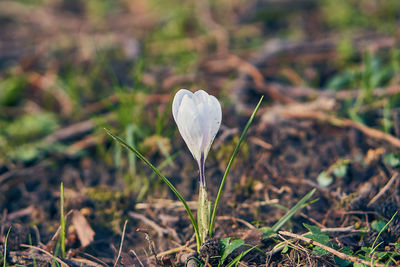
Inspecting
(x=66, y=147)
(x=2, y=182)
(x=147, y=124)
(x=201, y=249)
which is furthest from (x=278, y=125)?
(x=2, y=182)

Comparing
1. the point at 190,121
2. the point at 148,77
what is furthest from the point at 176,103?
the point at 148,77

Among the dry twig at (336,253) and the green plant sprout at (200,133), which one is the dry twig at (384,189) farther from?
the green plant sprout at (200,133)

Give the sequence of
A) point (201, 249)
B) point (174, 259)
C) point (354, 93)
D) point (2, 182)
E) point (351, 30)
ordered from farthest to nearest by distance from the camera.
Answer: point (351, 30) → point (354, 93) → point (2, 182) → point (174, 259) → point (201, 249)

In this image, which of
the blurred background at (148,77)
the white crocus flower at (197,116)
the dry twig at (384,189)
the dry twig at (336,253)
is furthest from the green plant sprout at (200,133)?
the dry twig at (384,189)

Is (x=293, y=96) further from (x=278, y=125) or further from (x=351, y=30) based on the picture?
(x=351, y=30)

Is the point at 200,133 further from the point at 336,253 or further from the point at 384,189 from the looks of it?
the point at 384,189

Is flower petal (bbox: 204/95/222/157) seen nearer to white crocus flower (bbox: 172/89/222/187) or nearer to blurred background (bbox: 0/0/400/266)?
white crocus flower (bbox: 172/89/222/187)
